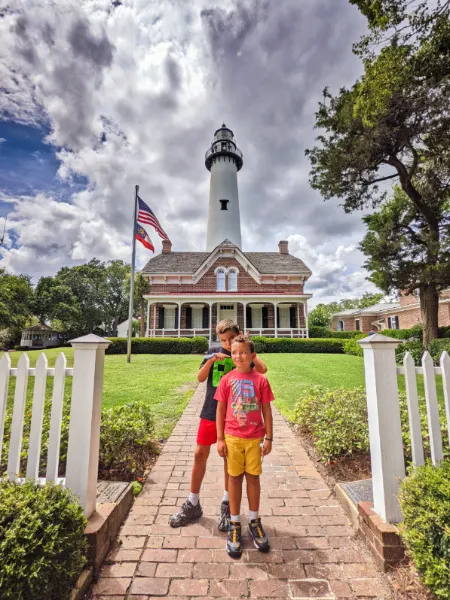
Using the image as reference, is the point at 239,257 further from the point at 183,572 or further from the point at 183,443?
the point at 183,572

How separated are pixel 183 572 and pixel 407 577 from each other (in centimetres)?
147

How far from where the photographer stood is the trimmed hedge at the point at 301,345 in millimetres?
17203

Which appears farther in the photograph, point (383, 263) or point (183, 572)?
point (383, 263)

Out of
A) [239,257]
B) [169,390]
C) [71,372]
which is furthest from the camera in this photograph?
[239,257]

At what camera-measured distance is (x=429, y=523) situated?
1.68m

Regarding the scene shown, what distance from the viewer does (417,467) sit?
6.77ft

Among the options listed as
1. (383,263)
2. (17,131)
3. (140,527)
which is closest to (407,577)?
(140,527)

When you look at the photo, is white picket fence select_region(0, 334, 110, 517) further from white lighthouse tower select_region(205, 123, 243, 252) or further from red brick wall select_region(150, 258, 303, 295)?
white lighthouse tower select_region(205, 123, 243, 252)

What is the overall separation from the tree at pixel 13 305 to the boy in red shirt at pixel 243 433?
Result: 3178cm

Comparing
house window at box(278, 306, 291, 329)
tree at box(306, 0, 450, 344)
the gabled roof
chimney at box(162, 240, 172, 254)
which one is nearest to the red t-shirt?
tree at box(306, 0, 450, 344)

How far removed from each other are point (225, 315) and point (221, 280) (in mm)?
3094

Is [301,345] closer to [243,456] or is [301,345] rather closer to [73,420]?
[243,456]

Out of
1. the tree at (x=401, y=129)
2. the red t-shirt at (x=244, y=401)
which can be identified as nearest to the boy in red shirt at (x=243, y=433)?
the red t-shirt at (x=244, y=401)

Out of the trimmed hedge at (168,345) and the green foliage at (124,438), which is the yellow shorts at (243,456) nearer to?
the green foliage at (124,438)
